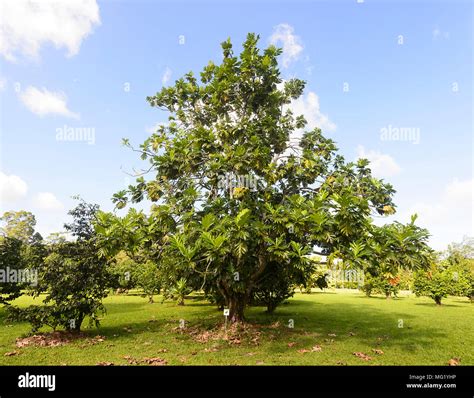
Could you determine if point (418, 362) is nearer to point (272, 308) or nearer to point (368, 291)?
point (272, 308)

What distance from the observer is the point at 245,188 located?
10.9m

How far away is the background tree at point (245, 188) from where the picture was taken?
29.5ft

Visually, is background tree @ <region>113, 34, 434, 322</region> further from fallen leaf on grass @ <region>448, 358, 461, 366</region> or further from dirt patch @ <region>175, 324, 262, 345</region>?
fallen leaf on grass @ <region>448, 358, 461, 366</region>

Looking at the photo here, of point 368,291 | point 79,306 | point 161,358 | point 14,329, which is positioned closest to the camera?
point 161,358

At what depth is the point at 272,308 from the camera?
18.7 meters

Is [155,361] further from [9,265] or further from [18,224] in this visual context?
[18,224]

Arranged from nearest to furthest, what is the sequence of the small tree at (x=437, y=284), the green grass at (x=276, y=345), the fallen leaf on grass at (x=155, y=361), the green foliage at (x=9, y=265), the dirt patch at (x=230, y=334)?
1. the fallen leaf on grass at (x=155, y=361)
2. the green grass at (x=276, y=345)
3. the dirt patch at (x=230, y=334)
4. the green foliage at (x=9, y=265)
5. the small tree at (x=437, y=284)

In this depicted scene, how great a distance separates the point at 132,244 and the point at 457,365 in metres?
9.87

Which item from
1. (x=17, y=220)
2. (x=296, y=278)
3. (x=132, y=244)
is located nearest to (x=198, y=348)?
(x=132, y=244)

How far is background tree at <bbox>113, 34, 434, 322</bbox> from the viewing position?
8977mm

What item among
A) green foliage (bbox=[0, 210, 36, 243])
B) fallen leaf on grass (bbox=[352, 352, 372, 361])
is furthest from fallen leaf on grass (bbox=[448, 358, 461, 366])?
green foliage (bbox=[0, 210, 36, 243])

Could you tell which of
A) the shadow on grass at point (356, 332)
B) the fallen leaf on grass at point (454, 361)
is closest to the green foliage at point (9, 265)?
the shadow on grass at point (356, 332)

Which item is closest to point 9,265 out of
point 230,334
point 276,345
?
point 230,334

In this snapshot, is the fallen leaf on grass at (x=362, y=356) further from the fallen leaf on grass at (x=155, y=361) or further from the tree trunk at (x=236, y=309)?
the fallen leaf on grass at (x=155, y=361)
